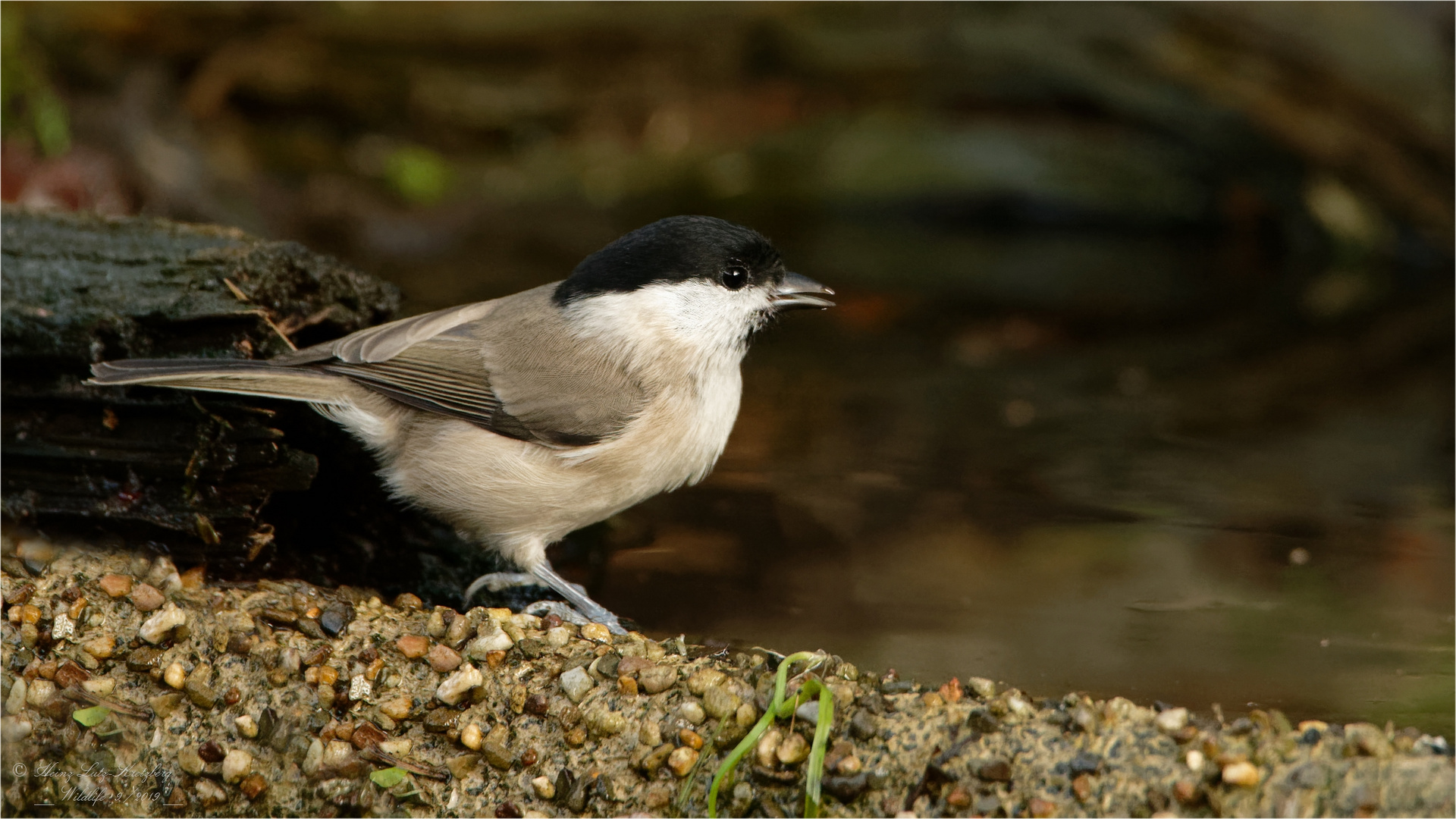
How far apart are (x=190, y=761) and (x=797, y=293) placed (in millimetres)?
1930

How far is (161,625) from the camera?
2.64m

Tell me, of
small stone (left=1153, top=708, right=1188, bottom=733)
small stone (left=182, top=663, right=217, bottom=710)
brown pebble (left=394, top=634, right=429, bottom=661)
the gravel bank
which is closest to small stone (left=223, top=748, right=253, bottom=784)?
the gravel bank

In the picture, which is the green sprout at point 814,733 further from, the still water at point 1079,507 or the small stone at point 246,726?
the small stone at point 246,726

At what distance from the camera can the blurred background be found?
140 inches

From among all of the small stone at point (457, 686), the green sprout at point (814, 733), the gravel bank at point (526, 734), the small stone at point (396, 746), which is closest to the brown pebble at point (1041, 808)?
the gravel bank at point (526, 734)

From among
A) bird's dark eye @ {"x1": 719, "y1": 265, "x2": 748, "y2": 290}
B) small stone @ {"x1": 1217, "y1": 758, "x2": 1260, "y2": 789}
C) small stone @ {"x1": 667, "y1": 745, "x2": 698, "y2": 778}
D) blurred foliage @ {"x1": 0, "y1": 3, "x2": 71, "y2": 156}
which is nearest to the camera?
small stone @ {"x1": 1217, "y1": 758, "x2": 1260, "y2": 789}

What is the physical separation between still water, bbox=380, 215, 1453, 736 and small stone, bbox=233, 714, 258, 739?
1079mm

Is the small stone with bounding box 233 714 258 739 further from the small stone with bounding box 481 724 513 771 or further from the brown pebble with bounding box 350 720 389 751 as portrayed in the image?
the small stone with bounding box 481 724 513 771

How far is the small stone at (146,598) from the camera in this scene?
271cm

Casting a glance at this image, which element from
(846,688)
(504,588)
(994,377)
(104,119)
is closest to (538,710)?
(846,688)

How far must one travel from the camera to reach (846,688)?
2.52 metres

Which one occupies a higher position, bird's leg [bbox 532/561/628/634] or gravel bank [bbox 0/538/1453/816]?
bird's leg [bbox 532/561/628/634]

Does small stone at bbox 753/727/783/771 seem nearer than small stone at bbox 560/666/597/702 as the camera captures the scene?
Yes

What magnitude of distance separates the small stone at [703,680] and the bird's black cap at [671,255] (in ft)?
3.75
